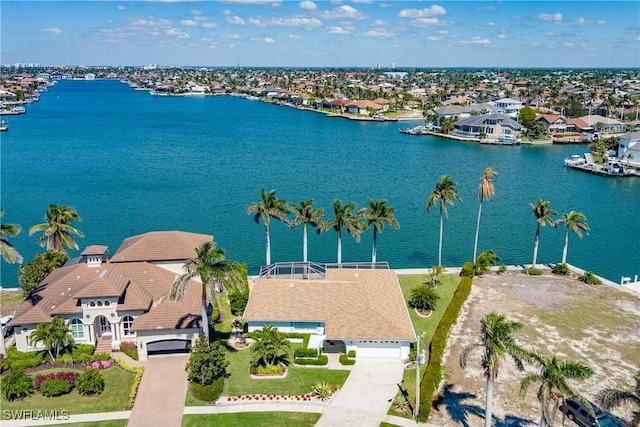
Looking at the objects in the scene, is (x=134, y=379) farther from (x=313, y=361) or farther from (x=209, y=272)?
(x=313, y=361)

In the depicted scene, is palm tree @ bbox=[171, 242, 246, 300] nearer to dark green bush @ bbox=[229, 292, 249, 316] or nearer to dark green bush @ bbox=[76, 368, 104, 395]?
dark green bush @ bbox=[76, 368, 104, 395]

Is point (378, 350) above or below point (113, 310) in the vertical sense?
below

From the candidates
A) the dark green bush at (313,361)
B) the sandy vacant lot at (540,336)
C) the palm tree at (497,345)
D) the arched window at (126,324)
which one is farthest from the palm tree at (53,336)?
the palm tree at (497,345)

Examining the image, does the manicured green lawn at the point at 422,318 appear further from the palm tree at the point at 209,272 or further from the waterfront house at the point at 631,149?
the waterfront house at the point at 631,149

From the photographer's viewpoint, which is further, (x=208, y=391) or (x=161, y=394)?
(x=161, y=394)

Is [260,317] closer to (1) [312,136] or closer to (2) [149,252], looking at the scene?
(2) [149,252]

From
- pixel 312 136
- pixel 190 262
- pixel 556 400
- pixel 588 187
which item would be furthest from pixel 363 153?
pixel 556 400

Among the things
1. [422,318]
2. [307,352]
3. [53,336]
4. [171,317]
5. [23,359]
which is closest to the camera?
[53,336]

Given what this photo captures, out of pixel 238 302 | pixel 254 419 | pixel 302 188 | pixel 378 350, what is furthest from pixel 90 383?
pixel 302 188
